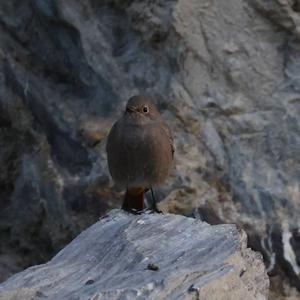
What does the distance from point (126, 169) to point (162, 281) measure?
8.72 ft

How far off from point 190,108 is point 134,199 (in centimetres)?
106

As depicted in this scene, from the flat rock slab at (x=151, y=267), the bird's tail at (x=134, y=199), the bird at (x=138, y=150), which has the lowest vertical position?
the bird's tail at (x=134, y=199)

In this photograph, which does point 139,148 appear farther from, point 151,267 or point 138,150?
point 151,267

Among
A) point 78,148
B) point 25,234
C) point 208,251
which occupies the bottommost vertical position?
point 25,234

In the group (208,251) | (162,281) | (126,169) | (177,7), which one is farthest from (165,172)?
(162,281)

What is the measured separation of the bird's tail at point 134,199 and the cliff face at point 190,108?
61 cm

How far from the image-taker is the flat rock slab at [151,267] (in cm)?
493

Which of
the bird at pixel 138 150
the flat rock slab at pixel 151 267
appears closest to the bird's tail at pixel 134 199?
the bird at pixel 138 150

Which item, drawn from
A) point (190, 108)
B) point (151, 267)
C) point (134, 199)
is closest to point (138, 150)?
point (134, 199)

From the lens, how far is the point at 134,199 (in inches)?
295

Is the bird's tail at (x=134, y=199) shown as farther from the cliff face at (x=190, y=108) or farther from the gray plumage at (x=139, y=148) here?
the cliff face at (x=190, y=108)

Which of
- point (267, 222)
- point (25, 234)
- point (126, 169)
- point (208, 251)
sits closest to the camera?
point (208, 251)

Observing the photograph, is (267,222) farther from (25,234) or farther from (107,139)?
(25,234)

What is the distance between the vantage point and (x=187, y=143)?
324 inches
